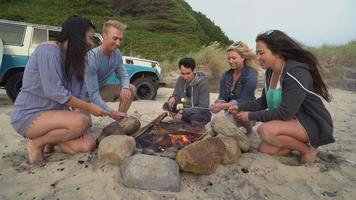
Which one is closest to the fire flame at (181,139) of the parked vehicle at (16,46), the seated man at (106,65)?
the seated man at (106,65)

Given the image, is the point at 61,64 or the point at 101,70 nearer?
the point at 61,64

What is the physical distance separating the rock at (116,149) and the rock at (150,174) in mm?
246

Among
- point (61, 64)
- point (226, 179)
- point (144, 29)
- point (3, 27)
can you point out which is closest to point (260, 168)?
point (226, 179)

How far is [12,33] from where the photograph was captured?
8461mm

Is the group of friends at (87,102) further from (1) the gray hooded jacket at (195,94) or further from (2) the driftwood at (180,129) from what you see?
(1) the gray hooded jacket at (195,94)

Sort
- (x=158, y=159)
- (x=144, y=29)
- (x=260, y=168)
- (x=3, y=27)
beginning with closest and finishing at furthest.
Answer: (x=158, y=159) < (x=260, y=168) < (x=3, y=27) < (x=144, y=29)

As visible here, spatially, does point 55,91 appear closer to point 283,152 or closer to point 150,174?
point 150,174

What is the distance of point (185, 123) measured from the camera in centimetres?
477

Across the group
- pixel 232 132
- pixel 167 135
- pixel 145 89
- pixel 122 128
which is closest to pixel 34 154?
pixel 122 128

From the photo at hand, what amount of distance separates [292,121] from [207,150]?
0.97 m

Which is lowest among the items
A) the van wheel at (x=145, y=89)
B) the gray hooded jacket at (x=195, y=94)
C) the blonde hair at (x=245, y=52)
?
the van wheel at (x=145, y=89)

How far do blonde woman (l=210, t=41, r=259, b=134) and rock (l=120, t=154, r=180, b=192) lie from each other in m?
1.64

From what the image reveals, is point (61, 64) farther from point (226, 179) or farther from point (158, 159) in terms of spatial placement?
point (226, 179)

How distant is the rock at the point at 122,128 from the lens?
14.6 ft
